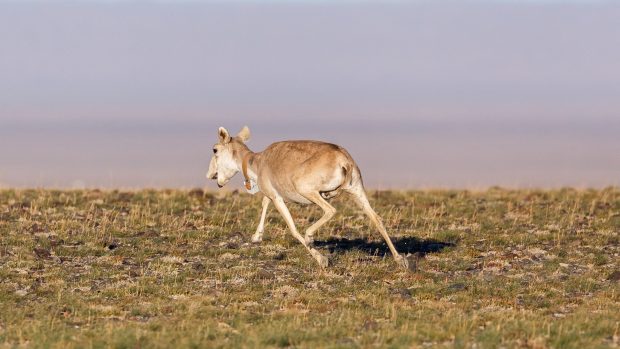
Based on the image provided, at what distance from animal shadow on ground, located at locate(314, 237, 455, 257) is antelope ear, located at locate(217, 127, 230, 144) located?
3271 mm

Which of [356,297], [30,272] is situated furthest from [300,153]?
[30,272]

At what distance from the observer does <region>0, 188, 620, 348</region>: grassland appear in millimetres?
13641

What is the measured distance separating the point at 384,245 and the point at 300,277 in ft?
18.1

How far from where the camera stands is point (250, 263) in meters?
21.1

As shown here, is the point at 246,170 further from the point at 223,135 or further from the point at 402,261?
the point at 402,261

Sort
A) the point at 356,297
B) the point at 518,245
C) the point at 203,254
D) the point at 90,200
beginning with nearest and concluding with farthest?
the point at 356,297 < the point at 203,254 < the point at 518,245 < the point at 90,200

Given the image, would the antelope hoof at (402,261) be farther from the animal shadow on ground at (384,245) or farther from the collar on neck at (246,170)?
the collar on neck at (246,170)

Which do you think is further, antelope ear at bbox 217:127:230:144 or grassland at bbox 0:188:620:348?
antelope ear at bbox 217:127:230:144

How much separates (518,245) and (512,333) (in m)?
11.2

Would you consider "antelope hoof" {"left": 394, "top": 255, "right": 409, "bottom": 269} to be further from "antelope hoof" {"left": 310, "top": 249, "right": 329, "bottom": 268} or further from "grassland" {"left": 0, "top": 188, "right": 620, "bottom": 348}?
"antelope hoof" {"left": 310, "top": 249, "right": 329, "bottom": 268}

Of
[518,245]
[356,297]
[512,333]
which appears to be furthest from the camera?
[518,245]

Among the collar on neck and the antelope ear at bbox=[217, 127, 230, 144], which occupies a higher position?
the antelope ear at bbox=[217, 127, 230, 144]

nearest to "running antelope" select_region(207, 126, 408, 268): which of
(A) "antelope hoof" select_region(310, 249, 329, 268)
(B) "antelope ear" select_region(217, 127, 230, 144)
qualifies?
(A) "antelope hoof" select_region(310, 249, 329, 268)

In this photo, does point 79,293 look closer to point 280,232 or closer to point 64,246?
point 64,246
